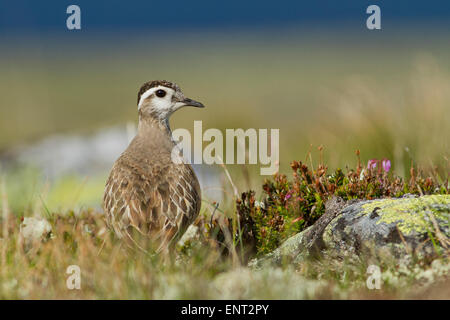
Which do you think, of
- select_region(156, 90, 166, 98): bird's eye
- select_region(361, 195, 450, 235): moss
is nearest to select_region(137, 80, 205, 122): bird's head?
select_region(156, 90, 166, 98): bird's eye

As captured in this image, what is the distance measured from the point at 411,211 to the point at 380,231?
401 mm

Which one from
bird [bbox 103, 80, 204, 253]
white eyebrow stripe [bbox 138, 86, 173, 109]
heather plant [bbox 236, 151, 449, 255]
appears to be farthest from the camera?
white eyebrow stripe [bbox 138, 86, 173, 109]

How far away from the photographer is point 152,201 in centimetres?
730

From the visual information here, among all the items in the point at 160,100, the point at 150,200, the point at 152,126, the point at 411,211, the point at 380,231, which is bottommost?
the point at 380,231

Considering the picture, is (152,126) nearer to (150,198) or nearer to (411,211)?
(150,198)

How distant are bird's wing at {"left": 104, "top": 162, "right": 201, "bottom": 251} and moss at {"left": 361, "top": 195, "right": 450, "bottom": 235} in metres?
2.02

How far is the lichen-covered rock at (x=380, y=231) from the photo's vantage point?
617 cm

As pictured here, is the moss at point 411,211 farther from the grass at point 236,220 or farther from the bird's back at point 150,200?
the bird's back at point 150,200

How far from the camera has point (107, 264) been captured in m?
6.37

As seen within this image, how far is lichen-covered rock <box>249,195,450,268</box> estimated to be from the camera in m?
6.17

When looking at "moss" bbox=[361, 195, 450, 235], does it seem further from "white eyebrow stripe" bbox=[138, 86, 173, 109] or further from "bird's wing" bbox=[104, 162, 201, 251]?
"white eyebrow stripe" bbox=[138, 86, 173, 109]

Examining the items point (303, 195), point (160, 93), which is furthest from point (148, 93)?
point (303, 195)

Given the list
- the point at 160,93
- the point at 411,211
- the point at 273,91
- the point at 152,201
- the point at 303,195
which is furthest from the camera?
the point at 273,91

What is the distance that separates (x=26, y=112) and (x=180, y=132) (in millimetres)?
29041
